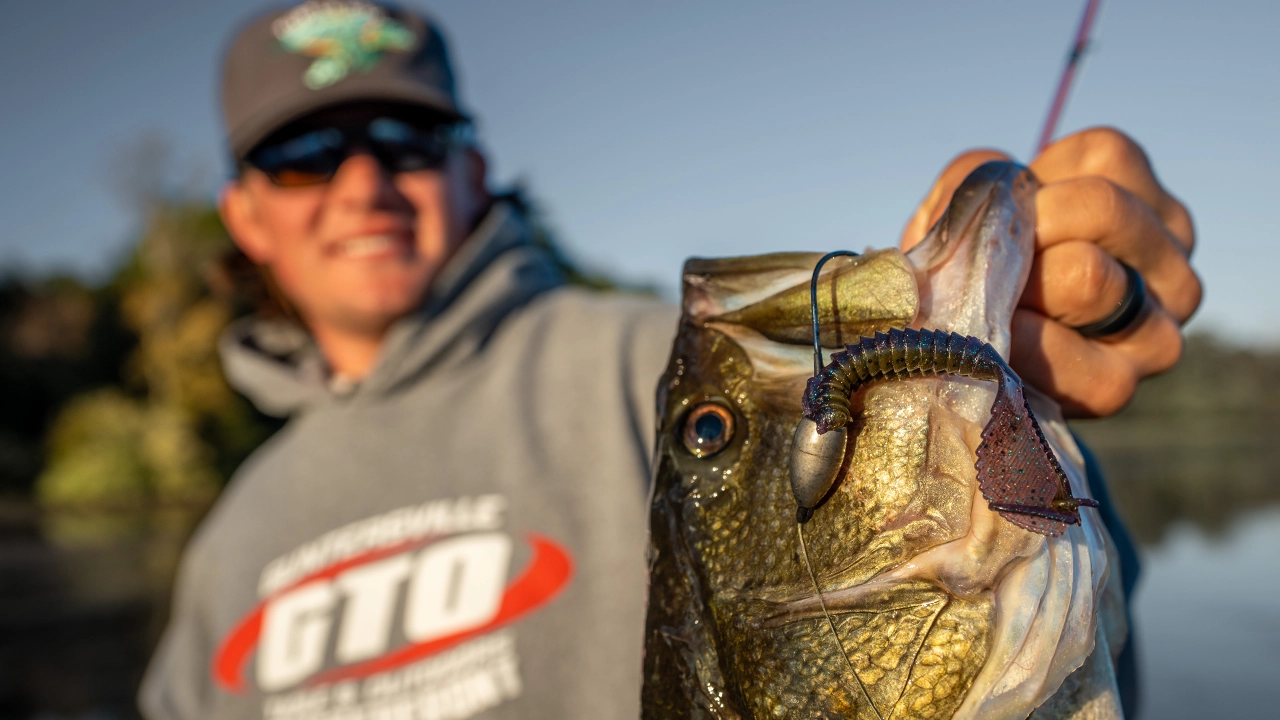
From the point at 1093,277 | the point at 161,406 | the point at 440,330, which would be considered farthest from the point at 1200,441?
the point at 161,406

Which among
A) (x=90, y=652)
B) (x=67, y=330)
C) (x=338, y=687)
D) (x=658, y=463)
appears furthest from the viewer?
(x=67, y=330)

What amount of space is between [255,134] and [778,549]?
3.04m

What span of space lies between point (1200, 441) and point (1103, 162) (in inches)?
1330

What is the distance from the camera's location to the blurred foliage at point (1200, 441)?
1688 centimetres

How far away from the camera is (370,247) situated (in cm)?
316

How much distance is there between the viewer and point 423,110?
3.30m

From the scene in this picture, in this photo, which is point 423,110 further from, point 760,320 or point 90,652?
point 90,652

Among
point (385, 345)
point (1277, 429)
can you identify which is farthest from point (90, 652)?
point (1277, 429)

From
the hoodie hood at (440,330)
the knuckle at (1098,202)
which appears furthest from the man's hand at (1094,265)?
the hoodie hood at (440,330)

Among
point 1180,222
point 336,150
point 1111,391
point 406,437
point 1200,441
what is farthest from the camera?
point 1200,441

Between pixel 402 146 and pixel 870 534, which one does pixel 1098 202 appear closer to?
pixel 870 534

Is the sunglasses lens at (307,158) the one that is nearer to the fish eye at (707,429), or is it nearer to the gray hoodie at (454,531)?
the gray hoodie at (454,531)

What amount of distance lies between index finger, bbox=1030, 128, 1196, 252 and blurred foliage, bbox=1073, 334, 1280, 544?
1592 cm

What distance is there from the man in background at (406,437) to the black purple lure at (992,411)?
1562 millimetres
